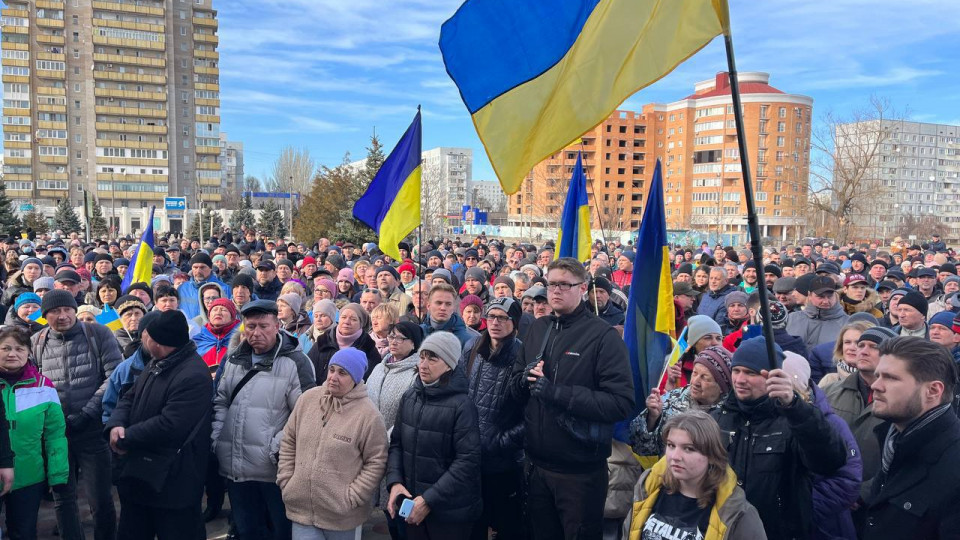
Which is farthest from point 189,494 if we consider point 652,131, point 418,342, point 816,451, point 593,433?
point 652,131

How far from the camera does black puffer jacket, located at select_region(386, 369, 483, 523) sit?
4094 mm

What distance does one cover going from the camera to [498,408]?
4.54m

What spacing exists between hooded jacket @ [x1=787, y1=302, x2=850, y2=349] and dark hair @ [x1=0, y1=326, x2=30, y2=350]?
22.6ft

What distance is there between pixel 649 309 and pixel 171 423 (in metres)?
3.46

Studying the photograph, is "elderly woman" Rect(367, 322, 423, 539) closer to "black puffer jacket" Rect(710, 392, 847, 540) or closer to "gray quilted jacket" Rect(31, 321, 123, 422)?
"gray quilted jacket" Rect(31, 321, 123, 422)

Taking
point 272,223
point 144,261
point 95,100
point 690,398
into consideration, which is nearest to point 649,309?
point 690,398

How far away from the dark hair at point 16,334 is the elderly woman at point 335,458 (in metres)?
2.07

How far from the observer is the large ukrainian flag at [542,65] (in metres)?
3.07

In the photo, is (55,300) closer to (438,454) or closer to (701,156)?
(438,454)

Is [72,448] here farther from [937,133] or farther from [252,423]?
[937,133]

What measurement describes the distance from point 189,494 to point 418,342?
6.24 feet

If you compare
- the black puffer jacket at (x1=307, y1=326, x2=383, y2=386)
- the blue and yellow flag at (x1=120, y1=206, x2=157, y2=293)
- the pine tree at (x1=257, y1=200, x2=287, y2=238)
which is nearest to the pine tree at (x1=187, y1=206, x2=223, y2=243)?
the pine tree at (x1=257, y1=200, x2=287, y2=238)

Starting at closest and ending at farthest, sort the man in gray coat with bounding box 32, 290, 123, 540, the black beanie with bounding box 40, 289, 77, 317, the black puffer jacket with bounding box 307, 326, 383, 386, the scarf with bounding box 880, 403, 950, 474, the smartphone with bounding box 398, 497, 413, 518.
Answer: the scarf with bounding box 880, 403, 950, 474
the smartphone with bounding box 398, 497, 413, 518
the man in gray coat with bounding box 32, 290, 123, 540
the black beanie with bounding box 40, 289, 77, 317
the black puffer jacket with bounding box 307, 326, 383, 386

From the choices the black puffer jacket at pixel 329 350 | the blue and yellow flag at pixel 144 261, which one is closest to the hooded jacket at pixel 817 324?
the black puffer jacket at pixel 329 350
